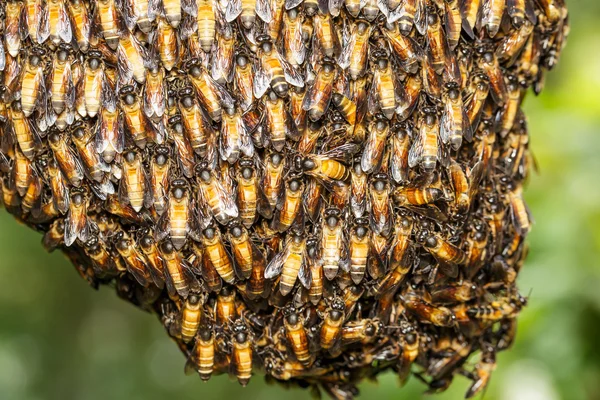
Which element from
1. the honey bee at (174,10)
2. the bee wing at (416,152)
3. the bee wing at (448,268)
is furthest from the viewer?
the bee wing at (448,268)

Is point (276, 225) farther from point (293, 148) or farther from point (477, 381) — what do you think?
point (477, 381)

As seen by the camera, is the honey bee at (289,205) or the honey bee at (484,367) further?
the honey bee at (484,367)

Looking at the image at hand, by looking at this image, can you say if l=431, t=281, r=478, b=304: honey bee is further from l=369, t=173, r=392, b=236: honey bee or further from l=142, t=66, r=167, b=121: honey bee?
l=142, t=66, r=167, b=121: honey bee

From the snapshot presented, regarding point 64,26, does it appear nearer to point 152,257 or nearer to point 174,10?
point 174,10

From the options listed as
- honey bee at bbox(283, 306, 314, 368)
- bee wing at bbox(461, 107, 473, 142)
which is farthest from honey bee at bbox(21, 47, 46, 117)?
bee wing at bbox(461, 107, 473, 142)

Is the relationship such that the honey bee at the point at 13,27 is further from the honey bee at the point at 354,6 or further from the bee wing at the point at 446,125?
the bee wing at the point at 446,125

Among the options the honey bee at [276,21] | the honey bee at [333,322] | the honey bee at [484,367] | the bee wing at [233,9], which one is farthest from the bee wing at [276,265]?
the honey bee at [484,367]

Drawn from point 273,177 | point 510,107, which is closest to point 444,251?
point 510,107
